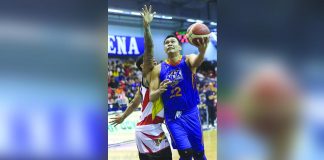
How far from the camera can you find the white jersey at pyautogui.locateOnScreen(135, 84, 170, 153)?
284 centimetres

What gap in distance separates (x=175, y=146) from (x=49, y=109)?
3.44 ft

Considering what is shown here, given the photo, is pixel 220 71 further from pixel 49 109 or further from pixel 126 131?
pixel 126 131

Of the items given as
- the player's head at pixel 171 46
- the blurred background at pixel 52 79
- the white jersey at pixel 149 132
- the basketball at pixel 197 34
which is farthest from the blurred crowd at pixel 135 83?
the blurred background at pixel 52 79

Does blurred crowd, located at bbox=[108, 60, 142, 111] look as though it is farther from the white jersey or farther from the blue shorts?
the blue shorts

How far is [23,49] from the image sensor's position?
205 cm

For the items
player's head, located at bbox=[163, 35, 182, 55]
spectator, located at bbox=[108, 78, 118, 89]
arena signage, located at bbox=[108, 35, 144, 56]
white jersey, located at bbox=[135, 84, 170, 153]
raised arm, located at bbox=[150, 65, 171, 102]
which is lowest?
white jersey, located at bbox=[135, 84, 170, 153]

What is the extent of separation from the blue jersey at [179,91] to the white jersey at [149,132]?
93 mm

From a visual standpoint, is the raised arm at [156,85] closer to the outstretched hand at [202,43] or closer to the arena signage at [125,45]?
the outstretched hand at [202,43]

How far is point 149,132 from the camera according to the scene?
2.85 meters

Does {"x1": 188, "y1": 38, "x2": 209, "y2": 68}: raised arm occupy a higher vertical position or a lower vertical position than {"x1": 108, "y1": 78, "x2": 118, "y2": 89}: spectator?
higher

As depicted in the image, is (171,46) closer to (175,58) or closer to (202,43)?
(175,58)

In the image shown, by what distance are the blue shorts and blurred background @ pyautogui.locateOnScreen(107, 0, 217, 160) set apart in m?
0.46

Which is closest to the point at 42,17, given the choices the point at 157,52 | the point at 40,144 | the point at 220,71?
the point at 40,144

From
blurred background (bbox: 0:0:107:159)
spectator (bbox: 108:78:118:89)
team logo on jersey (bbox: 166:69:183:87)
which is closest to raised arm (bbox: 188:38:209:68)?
team logo on jersey (bbox: 166:69:183:87)
